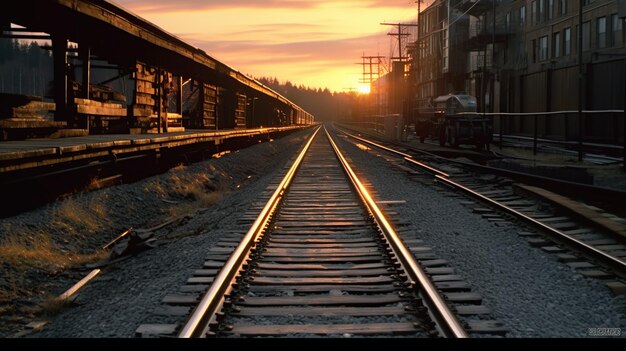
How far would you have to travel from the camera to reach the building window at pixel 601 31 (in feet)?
134

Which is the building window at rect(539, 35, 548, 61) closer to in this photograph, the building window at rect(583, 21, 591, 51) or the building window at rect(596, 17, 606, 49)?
the building window at rect(583, 21, 591, 51)

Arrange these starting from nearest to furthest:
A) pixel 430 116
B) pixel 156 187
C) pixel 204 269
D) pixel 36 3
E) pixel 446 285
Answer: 1. pixel 446 285
2. pixel 204 269
3. pixel 36 3
4. pixel 156 187
5. pixel 430 116

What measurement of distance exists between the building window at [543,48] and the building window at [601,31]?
25.9ft

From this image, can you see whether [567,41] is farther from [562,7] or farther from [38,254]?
[38,254]

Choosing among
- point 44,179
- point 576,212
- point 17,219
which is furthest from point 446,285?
point 44,179

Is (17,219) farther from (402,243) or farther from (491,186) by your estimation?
(491,186)

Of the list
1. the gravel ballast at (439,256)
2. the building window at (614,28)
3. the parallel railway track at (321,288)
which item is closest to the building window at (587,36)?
the building window at (614,28)

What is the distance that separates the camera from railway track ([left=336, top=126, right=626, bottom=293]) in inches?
273

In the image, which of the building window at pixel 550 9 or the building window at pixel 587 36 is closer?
the building window at pixel 587 36

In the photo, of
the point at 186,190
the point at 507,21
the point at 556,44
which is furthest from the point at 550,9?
the point at 186,190

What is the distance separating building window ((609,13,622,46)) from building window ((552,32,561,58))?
7508 mm

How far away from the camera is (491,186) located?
15.0m

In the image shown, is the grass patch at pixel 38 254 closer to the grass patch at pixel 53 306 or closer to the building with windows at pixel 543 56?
the grass patch at pixel 53 306
